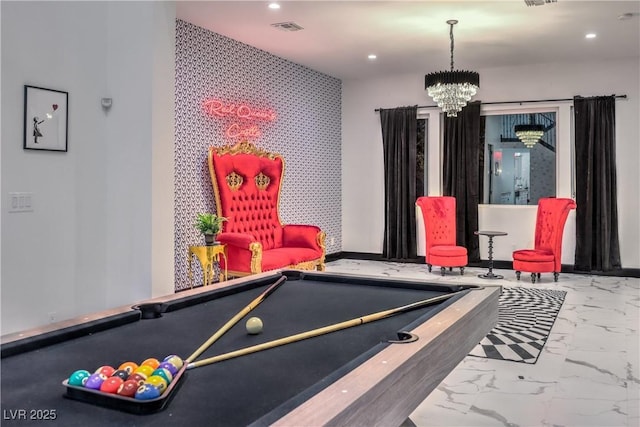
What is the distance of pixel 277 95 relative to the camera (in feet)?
24.5

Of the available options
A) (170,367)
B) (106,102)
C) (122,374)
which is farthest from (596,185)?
(122,374)

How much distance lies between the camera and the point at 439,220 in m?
7.88

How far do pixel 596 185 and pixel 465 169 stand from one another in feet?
6.03

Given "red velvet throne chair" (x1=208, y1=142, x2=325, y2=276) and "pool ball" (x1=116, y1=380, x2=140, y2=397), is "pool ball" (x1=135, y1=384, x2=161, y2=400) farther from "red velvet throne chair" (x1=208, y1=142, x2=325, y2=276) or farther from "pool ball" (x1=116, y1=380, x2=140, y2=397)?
"red velvet throne chair" (x1=208, y1=142, x2=325, y2=276)

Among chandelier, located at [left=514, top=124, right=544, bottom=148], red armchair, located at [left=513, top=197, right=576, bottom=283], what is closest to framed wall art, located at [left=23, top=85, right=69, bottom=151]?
red armchair, located at [left=513, top=197, right=576, bottom=283]

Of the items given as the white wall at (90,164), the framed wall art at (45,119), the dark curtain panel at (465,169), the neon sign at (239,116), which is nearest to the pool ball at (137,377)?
the white wall at (90,164)

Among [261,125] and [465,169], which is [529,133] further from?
[261,125]

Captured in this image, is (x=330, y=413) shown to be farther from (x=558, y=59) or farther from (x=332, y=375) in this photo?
(x=558, y=59)

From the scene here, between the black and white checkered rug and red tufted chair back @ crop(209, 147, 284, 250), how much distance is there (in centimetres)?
287

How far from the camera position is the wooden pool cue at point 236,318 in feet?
5.76

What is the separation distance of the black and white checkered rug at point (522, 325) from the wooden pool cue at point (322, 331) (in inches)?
64.8

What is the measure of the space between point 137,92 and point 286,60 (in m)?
3.75

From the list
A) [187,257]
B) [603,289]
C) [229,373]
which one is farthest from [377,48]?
[229,373]

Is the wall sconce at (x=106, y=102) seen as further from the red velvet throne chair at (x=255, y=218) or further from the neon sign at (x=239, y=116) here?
the neon sign at (x=239, y=116)
